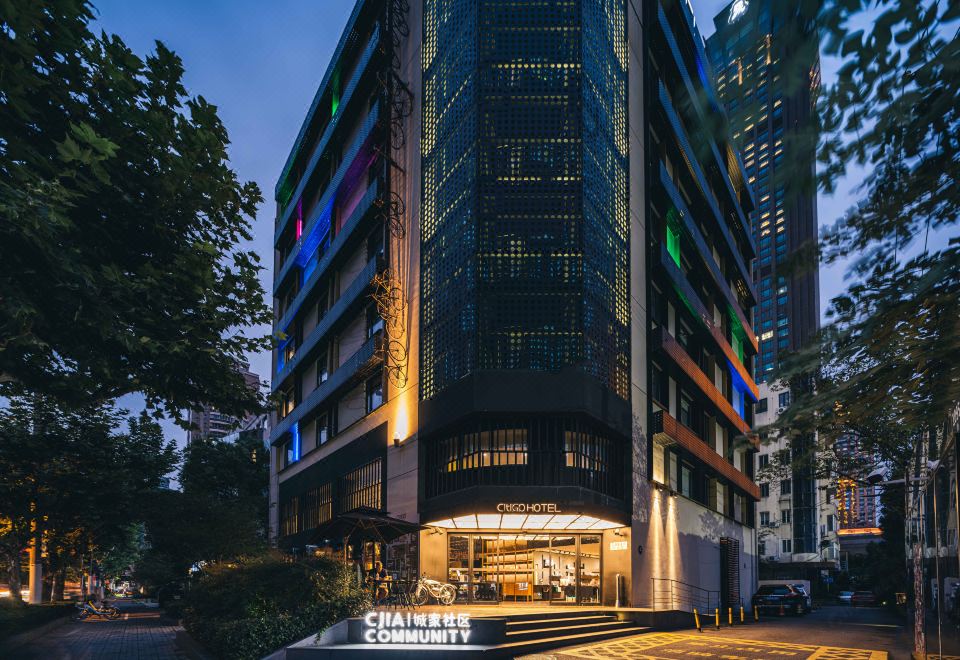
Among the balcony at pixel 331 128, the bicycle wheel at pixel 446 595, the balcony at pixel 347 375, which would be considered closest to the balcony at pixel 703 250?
the balcony at pixel 347 375

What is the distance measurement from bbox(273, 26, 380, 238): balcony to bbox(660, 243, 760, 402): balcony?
54.0ft

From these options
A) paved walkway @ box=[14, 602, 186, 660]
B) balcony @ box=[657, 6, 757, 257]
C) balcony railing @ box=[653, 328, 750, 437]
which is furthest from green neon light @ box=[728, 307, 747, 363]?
paved walkway @ box=[14, 602, 186, 660]

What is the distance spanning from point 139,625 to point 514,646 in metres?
24.7

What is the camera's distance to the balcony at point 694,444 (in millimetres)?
32750

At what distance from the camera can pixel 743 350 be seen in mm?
57281

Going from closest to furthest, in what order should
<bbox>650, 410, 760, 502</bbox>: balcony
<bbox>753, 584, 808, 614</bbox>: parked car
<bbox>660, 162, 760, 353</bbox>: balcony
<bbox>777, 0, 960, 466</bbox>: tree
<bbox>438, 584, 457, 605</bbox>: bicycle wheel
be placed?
<bbox>777, 0, 960, 466</bbox>: tree
<bbox>438, 584, 457, 605</bbox>: bicycle wheel
<bbox>650, 410, 760, 502</bbox>: balcony
<bbox>660, 162, 760, 353</bbox>: balcony
<bbox>753, 584, 808, 614</bbox>: parked car

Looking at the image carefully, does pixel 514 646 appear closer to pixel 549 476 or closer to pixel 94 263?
pixel 549 476

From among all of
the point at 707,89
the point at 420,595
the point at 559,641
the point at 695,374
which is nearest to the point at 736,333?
the point at 695,374

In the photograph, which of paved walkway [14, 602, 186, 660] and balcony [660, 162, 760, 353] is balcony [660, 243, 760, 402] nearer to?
balcony [660, 162, 760, 353]

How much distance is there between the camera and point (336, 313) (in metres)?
42.9

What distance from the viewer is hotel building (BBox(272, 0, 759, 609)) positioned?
89.5 ft

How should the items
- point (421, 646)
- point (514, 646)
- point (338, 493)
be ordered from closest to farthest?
point (421, 646) → point (514, 646) → point (338, 493)

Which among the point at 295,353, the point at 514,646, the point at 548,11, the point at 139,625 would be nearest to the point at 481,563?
the point at 514,646

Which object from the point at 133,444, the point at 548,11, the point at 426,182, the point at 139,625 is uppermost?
the point at 548,11
